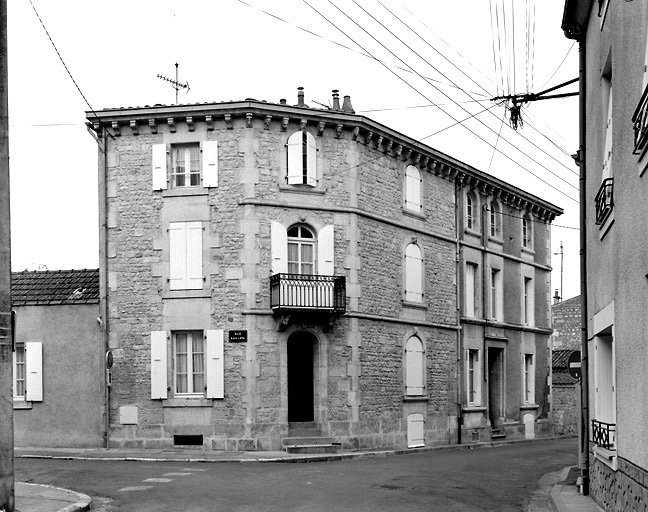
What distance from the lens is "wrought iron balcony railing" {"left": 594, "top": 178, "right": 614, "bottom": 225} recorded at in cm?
1199

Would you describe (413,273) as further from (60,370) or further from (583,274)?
(583,274)

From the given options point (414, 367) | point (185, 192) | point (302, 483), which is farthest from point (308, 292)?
point (302, 483)

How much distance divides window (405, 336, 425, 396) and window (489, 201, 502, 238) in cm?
682

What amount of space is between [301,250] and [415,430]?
669 cm

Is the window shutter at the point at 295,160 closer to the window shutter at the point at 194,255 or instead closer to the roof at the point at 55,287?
the window shutter at the point at 194,255

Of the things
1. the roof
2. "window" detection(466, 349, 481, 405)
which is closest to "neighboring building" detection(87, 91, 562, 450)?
the roof

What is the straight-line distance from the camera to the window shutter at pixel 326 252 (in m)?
25.0

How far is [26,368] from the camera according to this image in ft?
83.1

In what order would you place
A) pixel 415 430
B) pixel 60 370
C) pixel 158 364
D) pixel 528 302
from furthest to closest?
pixel 528 302, pixel 415 430, pixel 60 370, pixel 158 364

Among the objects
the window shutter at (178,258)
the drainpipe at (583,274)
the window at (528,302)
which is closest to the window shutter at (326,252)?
the window shutter at (178,258)

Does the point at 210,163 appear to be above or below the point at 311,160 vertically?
below

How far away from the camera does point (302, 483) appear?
1599 cm

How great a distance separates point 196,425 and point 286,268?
15.1 ft

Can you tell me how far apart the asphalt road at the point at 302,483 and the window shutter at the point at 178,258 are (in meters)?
5.27
